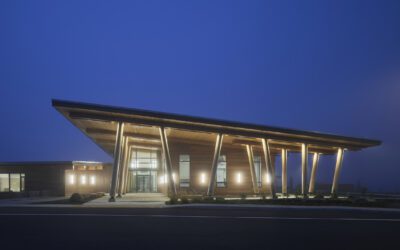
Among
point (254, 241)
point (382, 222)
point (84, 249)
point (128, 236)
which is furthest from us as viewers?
point (382, 222)

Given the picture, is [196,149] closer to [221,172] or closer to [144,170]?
[221,172]

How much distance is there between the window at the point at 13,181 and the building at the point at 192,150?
15.7 ft

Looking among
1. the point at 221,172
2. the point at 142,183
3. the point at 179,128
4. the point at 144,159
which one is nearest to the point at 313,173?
the point at 221,172

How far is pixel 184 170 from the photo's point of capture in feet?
139

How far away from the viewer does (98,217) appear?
19172 mm

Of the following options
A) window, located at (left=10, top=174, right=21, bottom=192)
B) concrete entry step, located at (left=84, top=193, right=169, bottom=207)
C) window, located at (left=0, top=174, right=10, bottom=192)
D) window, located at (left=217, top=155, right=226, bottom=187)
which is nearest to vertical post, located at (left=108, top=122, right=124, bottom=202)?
concrete entry step, located at (left=84, top=193, right=169, bottom=207)

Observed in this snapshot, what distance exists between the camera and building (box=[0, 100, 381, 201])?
30594mm

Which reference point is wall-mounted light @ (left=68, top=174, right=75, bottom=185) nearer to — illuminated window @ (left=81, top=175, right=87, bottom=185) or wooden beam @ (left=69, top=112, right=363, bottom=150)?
illuminated window @ (left=81, top=175, right=87, bottom=185)

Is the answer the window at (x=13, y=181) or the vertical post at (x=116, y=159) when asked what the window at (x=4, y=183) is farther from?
the vertical post at (x=116, y=159)


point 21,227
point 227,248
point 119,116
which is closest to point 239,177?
point 119,116

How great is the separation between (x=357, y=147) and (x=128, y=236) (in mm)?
31332

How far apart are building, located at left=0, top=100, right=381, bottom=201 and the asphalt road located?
12.1 m

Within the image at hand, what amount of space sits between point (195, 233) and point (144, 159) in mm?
35920

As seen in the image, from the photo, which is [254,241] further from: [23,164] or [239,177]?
[23,164]
